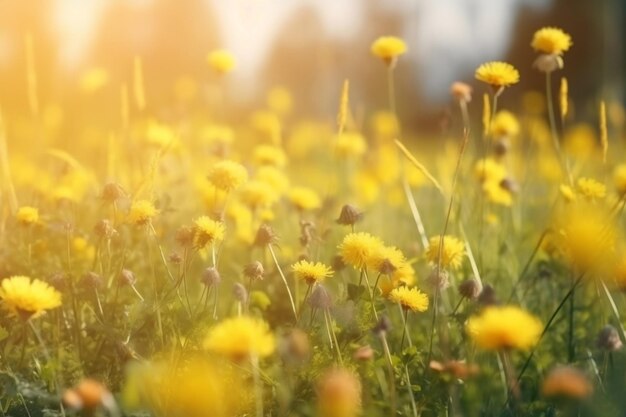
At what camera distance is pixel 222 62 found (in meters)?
2.67

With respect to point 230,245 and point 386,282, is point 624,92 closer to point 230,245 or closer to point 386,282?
point 230,245

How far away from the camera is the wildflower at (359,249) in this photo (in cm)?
173

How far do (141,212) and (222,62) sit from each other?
988 millimetres

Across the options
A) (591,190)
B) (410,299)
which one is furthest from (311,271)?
(591,190)

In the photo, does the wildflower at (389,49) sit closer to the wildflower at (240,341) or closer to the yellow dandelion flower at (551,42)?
the yellow dandelion flower at (551,42)

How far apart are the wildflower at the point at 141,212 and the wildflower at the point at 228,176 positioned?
0.22 metres

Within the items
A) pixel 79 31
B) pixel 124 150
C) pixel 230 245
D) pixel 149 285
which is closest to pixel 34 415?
pixel 149 285

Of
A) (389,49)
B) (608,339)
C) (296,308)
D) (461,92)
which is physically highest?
(389,49)

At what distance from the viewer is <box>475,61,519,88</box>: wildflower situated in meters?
1.98

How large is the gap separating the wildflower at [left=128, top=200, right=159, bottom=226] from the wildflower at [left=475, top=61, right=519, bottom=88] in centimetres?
79

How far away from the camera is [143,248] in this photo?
232 cm

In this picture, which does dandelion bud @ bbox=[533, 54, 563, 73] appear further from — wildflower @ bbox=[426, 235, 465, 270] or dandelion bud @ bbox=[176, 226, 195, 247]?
dandelion bud @ bbox=[176, 226, 195, 247]

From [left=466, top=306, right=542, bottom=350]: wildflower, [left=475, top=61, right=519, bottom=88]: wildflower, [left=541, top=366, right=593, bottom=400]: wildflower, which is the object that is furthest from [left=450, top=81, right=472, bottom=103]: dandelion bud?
[left=541, top=366, right=593, bottom=400]: wildflower

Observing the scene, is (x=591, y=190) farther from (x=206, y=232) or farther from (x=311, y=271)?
(x=206, y=232)
